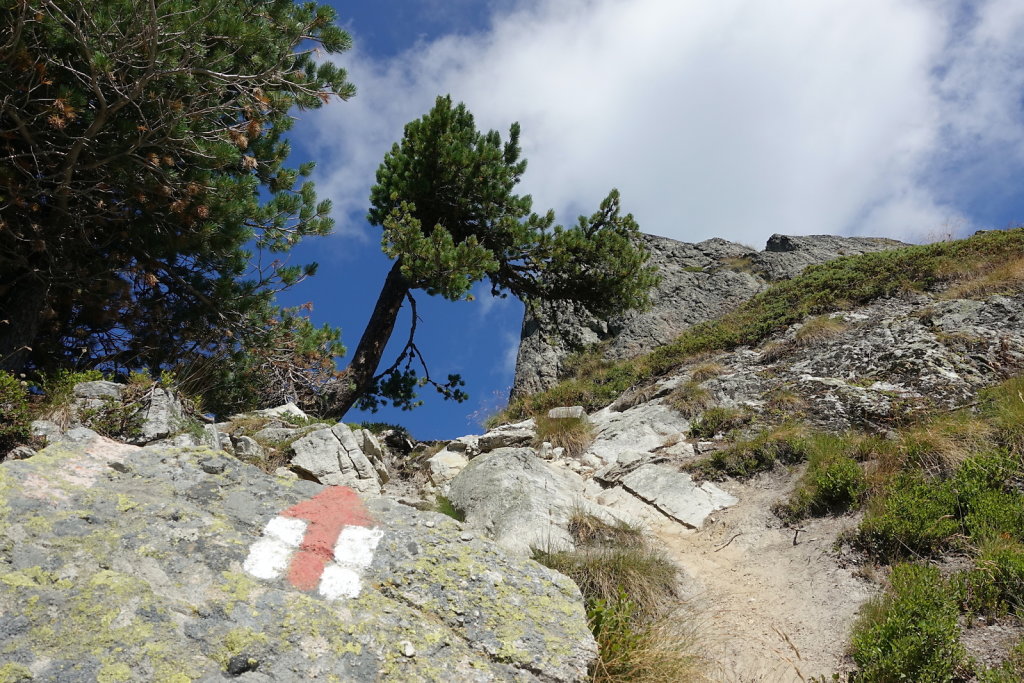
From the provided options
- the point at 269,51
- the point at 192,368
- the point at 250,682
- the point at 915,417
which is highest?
the point at 269,51

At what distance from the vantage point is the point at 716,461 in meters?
8.59

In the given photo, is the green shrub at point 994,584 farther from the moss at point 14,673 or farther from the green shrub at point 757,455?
the moss at point 14,673

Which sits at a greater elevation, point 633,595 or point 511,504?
point 511,504

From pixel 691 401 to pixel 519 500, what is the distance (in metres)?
4.40

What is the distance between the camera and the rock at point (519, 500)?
6645 mm

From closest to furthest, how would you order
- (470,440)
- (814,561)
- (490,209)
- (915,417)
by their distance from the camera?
(814,561)
(915,417)
(470,440)
(490,209)

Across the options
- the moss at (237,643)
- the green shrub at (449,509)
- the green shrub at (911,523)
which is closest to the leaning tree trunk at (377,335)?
the green shrub at (449,509)

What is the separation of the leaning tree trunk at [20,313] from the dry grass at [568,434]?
678cm

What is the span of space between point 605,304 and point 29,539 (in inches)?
413

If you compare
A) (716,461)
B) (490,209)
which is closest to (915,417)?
(716,461)

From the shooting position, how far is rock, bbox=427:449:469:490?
30.2 ft

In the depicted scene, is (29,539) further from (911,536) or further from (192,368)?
(911,536)

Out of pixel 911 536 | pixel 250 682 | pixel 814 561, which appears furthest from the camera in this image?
pixel 814 561

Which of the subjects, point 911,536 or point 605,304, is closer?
point 911,536
